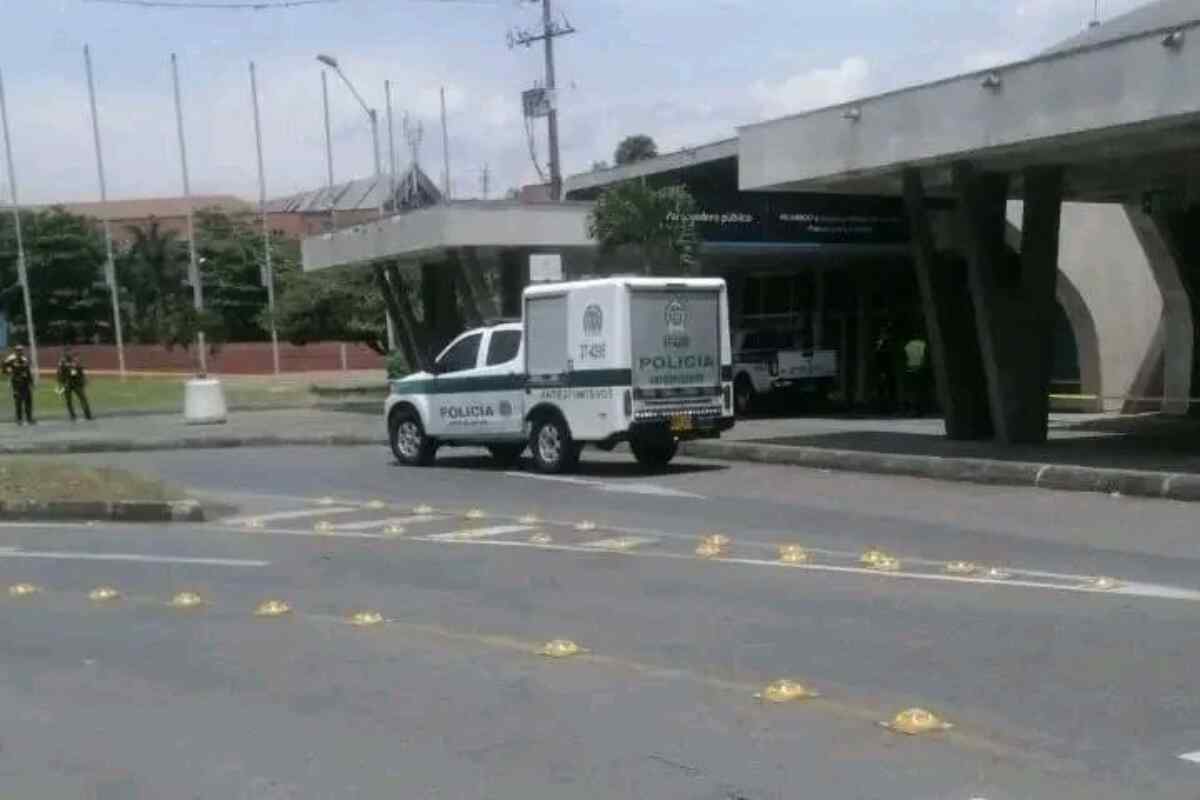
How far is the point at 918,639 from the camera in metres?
8.71

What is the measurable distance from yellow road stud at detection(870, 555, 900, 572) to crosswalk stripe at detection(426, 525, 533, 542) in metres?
4.08

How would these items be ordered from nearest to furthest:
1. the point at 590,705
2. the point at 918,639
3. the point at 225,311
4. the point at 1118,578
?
the point at 590,705, the point at 918,639, the point at 1118,578, the point at 225,311

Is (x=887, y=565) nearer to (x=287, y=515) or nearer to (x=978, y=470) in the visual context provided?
(x=978, y=470)

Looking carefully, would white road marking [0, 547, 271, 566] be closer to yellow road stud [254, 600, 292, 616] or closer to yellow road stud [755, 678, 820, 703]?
yellow road stud [254, 600, 292, 616]

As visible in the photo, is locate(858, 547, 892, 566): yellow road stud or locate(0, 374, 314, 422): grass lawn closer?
locate(858, 547, 892, 566): yellow road stud

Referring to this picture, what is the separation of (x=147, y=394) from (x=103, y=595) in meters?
42.2

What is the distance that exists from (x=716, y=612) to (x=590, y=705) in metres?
2.57

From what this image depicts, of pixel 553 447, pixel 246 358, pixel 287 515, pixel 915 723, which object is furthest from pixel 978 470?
pixel 246 358

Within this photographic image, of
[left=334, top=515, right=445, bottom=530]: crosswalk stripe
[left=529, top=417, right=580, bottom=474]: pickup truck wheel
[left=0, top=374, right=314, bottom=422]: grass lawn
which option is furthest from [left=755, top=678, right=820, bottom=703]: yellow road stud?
[left=0, top=374, right=314, bottom=422]: grass lawn

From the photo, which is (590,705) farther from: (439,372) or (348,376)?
(348,376)

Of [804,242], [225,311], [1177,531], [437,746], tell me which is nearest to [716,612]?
[437,746]

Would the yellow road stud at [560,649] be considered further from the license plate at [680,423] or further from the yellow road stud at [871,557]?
the license plate at [680,423]

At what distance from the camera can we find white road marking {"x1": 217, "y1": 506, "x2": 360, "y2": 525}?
656 inches

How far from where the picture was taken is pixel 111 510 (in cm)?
1716
